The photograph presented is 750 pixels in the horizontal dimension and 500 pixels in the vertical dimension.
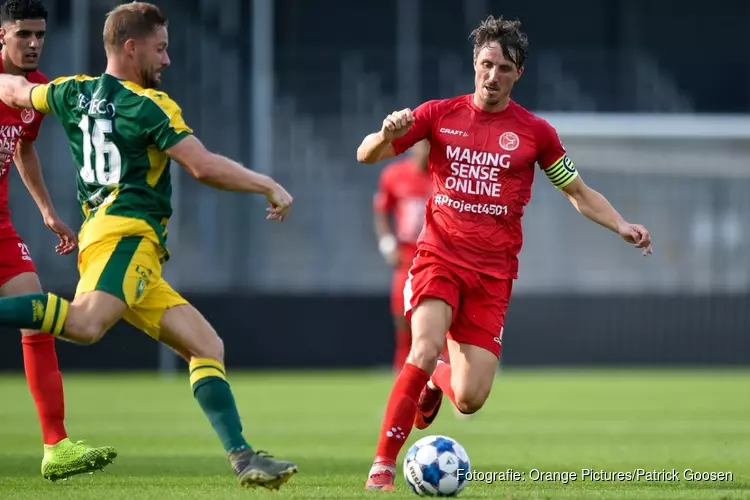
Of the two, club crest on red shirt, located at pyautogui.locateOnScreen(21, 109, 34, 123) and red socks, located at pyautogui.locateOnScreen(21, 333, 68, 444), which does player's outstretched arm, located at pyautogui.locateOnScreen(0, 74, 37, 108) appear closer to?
club crest on red shirt, located at pyautogui.locateOnScreen(21, 109, 34, 123)

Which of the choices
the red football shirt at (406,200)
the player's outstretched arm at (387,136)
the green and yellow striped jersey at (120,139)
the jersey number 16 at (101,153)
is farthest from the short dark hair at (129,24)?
the red football shirt at (406,200)

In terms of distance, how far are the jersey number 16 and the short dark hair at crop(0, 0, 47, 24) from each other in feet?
3.29

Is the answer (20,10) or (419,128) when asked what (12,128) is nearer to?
(20,10)

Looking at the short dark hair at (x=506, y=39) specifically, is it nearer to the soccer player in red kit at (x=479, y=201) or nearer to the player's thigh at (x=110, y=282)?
the soccer player in red kit at (x=479, y=201)

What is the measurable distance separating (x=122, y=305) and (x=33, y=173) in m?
1.67

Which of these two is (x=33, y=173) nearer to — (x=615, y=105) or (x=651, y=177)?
(x=651, y=177)

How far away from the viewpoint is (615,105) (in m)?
19.9

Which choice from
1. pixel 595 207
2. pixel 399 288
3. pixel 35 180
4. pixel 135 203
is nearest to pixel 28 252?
pixel 35 180

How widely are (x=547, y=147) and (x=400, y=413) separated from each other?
61.2 inches

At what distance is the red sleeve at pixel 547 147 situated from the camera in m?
6.92

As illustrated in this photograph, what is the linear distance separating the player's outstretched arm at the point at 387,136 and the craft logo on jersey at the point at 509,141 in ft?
1.78

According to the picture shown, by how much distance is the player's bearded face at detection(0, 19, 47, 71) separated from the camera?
673cm

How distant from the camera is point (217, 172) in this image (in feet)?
19.0

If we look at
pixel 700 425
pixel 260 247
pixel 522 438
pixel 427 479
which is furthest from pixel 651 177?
pixel 427 479
